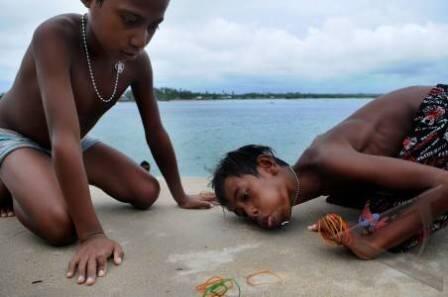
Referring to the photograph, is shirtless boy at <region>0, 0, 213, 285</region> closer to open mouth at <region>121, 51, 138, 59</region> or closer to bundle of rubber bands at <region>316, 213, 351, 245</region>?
open mouth at <region>121, 51, 138, 59</region>

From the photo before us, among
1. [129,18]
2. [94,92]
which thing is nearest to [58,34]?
[94,92]

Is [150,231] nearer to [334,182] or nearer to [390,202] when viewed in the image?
[334,182]

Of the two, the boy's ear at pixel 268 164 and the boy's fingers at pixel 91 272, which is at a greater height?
the boy's ear at pixel 268 164

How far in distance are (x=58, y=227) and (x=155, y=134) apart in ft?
2.32

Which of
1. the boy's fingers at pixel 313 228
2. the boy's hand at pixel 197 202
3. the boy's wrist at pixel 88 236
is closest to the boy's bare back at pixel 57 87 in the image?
the boy's wrist at pixel 88 236

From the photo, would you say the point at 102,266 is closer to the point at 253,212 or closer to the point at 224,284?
the point at 224,284

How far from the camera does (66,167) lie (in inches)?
61.3

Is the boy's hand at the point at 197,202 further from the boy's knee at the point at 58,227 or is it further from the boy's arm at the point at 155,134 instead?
the boy's knee at the point at 58,227

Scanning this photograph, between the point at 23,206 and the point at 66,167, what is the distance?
1.17 feet

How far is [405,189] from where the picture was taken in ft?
5.14

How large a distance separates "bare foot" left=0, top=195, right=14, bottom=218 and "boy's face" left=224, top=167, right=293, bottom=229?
1.03 m

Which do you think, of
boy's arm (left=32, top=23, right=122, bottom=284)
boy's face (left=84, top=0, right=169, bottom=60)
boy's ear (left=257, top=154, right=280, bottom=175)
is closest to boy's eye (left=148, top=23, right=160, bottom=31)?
boy's face (left=84, top=0, right=169, bottom=60)

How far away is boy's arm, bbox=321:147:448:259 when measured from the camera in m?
1.49

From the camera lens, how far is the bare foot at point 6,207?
213cm
